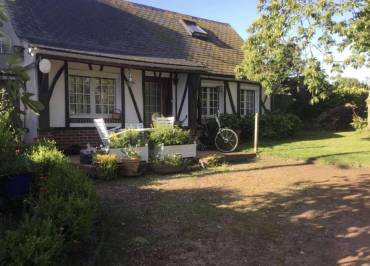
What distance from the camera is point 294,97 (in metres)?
20.8

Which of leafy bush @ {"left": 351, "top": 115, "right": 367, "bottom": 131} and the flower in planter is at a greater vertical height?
leafy bush @ {"left": 351, "top": 115, "right": 367, "bottom": 131}

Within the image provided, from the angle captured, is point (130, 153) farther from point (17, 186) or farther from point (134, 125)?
point (17, 186)

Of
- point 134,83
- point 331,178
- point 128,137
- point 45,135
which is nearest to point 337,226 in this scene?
point 331,178

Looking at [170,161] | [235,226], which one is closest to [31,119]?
[170,161]

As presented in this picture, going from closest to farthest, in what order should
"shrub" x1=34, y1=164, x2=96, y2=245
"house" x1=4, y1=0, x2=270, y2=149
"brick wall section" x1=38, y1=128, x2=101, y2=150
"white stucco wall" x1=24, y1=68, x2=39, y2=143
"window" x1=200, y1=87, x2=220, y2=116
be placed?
1. "shrub" x1=34, y1=164, x2=96, y2=245
2. "white stucco wall" x1=24, y1=68, x2=39, y2=143
3. "brick wall section" x1=38, y1=128, x2=101, y2=150
4. "house" x1=4, y1=0, x2=270, y2=149
5. "window" x1=200, y1=87, x2=220, y2=116

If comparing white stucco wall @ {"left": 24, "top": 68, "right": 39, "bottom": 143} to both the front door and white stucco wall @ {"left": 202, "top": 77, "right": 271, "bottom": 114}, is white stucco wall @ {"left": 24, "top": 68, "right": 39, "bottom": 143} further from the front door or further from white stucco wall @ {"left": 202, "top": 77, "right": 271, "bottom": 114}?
white stucco wall @ {"left": 202, "top": 77, "right": 271, "bottom": 114}

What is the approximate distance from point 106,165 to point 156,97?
599 centimetres

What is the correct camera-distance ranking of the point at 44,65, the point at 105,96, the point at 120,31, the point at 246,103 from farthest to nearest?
the point at 246,103 < the point at 120,31 < the point at 105,96 < the point at 44,65

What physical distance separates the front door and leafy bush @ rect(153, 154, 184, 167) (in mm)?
4212

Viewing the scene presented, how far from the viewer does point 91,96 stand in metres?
12.8

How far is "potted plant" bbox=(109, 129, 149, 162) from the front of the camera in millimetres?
9539

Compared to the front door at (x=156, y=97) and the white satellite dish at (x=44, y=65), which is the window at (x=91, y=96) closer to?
the front door at (x=156, y=97)

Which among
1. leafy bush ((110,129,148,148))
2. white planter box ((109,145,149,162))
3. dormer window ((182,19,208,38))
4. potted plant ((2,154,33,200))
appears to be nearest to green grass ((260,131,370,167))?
white planter box ((109,145,149,162))

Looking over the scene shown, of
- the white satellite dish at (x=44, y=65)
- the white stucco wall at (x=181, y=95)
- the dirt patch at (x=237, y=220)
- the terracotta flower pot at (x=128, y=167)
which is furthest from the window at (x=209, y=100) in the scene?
the dirt patch at (x=237, y=220)
